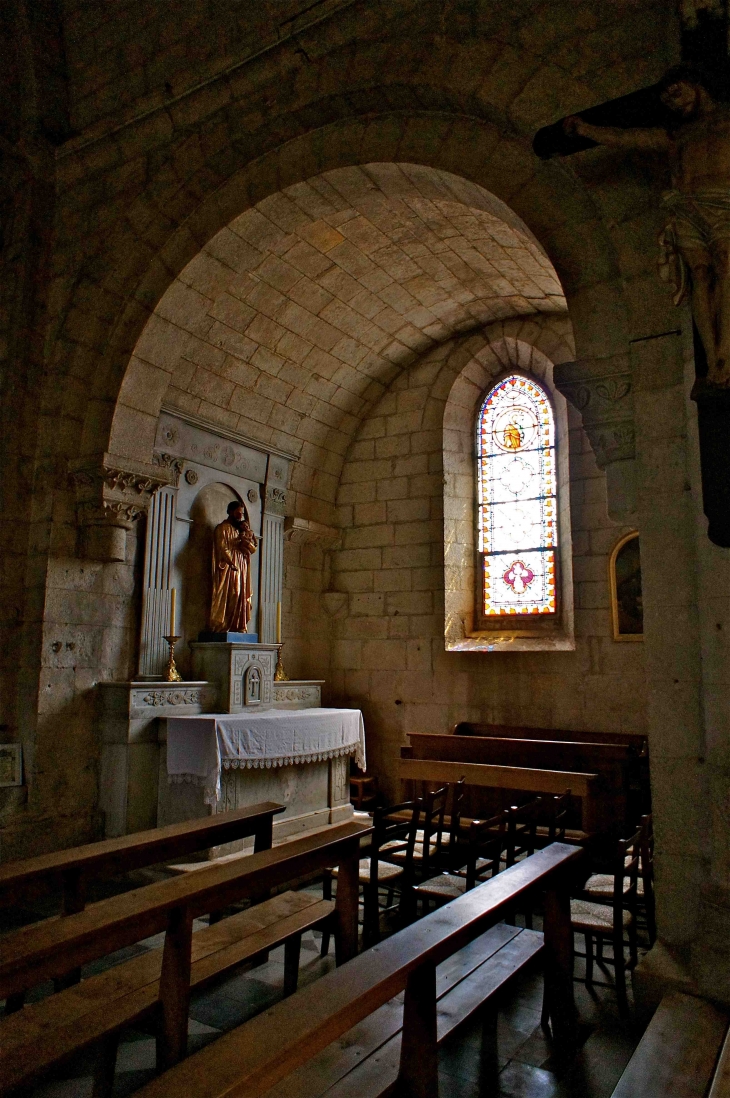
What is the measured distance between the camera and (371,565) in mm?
8695

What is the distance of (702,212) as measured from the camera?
10.8ft

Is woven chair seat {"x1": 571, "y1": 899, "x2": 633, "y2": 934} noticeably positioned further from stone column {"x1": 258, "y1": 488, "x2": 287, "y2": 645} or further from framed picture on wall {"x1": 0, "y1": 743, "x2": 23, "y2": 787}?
stone column {"x1": 258, "y1": 488, "x2": 287, "y2": 645}

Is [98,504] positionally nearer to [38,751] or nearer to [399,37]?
[38,751]

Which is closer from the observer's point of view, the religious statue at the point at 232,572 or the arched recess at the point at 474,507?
the religious statue at the point at 232,572

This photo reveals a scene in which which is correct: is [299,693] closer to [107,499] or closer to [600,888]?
[107,499]

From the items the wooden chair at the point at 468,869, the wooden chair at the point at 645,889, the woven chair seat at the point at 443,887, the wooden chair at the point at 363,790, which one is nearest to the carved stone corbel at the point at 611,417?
the wooden chair at the point at 645,889

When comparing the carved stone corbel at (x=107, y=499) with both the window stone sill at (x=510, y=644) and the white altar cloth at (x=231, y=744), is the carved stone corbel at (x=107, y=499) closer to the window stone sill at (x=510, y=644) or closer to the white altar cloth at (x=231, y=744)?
the white altar cloth at (x=231, y=744)

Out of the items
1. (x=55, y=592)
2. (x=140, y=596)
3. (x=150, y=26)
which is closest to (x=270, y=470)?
(x=140, y=596)

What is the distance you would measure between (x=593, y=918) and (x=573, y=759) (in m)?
2.32

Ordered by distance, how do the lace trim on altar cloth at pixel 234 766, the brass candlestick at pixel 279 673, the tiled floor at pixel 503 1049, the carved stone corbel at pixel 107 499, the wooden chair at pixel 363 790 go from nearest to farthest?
the tiled floor at pixel 503 1049 < the lace trim on altar cloth at pixel 234 766 < the carved stone corbel at pixel 107 499 < the brass candlestick at pixel 279 673 < the wooden chair at pixel 363 790

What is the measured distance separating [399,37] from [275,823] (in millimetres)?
5691

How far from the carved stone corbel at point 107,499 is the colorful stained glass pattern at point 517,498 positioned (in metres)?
3.84

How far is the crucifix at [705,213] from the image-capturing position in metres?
3.27

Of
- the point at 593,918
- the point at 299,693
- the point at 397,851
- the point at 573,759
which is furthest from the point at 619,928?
the point at 299,693
